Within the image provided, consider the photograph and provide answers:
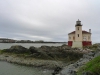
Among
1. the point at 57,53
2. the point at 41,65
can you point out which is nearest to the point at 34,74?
the point at 41,65

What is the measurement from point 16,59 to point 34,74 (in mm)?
10655

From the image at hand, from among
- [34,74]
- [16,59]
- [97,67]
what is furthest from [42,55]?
[97,67]

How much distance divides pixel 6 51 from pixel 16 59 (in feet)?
28.1

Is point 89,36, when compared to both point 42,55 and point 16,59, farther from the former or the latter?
point 16,59

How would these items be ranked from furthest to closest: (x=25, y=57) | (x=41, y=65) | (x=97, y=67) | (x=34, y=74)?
1. (x=25, y=57)
2. (x=41, y=65)
3. (x=34, y=74)
4. (x=97, y=67)

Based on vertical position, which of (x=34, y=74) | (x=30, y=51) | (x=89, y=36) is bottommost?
(x=34, y=74)

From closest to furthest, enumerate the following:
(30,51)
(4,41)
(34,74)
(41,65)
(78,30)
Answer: (34,74) → (41,65) → (30,51) → (78,30) → (4,41)

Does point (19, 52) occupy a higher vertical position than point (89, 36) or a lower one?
lower

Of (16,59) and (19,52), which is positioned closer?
(16,59)

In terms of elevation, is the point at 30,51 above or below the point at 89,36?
below

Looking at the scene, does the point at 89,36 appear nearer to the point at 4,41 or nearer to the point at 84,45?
the point at 84,45

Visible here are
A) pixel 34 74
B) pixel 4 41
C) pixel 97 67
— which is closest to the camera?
pixel 97 67

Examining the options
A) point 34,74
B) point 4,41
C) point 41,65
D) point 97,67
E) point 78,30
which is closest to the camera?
point 97,67

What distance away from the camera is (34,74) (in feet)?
57.2
